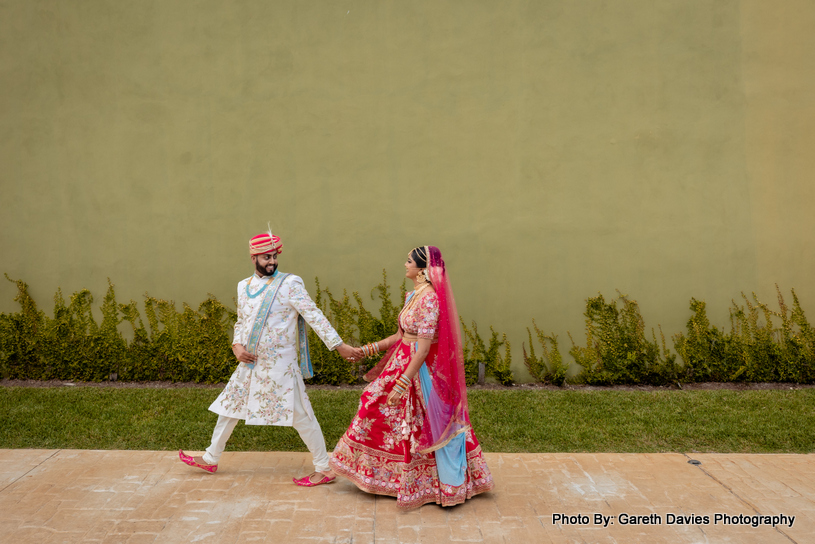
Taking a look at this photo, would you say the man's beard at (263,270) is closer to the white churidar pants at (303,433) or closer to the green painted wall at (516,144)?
the white churidar pants at (303,433)

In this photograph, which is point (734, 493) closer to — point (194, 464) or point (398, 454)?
point (398, 454)

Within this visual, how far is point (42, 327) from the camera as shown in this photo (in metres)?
7.25

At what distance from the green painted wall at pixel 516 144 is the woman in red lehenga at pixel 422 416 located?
10.7 ft

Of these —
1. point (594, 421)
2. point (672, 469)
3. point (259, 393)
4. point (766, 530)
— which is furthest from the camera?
point (594, 421)

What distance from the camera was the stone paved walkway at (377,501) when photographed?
3619mm

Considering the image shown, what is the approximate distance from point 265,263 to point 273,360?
25.7 inches

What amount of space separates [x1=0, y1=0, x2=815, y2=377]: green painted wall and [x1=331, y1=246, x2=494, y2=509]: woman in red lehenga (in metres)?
3.26

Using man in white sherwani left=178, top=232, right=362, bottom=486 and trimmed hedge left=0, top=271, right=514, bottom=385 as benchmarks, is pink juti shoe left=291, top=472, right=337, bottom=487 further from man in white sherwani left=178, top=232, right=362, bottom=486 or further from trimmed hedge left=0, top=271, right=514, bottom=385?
trimmed hedge left=0, top=271, right=514, bottom=385

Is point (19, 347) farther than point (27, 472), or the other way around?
point (19, 347)

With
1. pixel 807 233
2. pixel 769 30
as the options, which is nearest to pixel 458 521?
pixel 807 233

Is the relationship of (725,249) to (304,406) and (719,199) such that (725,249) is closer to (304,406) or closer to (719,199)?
(719,199)

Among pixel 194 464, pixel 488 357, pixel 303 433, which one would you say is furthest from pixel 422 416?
pixel 488 357

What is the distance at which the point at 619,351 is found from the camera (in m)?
7.11

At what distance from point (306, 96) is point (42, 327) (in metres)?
4.01
